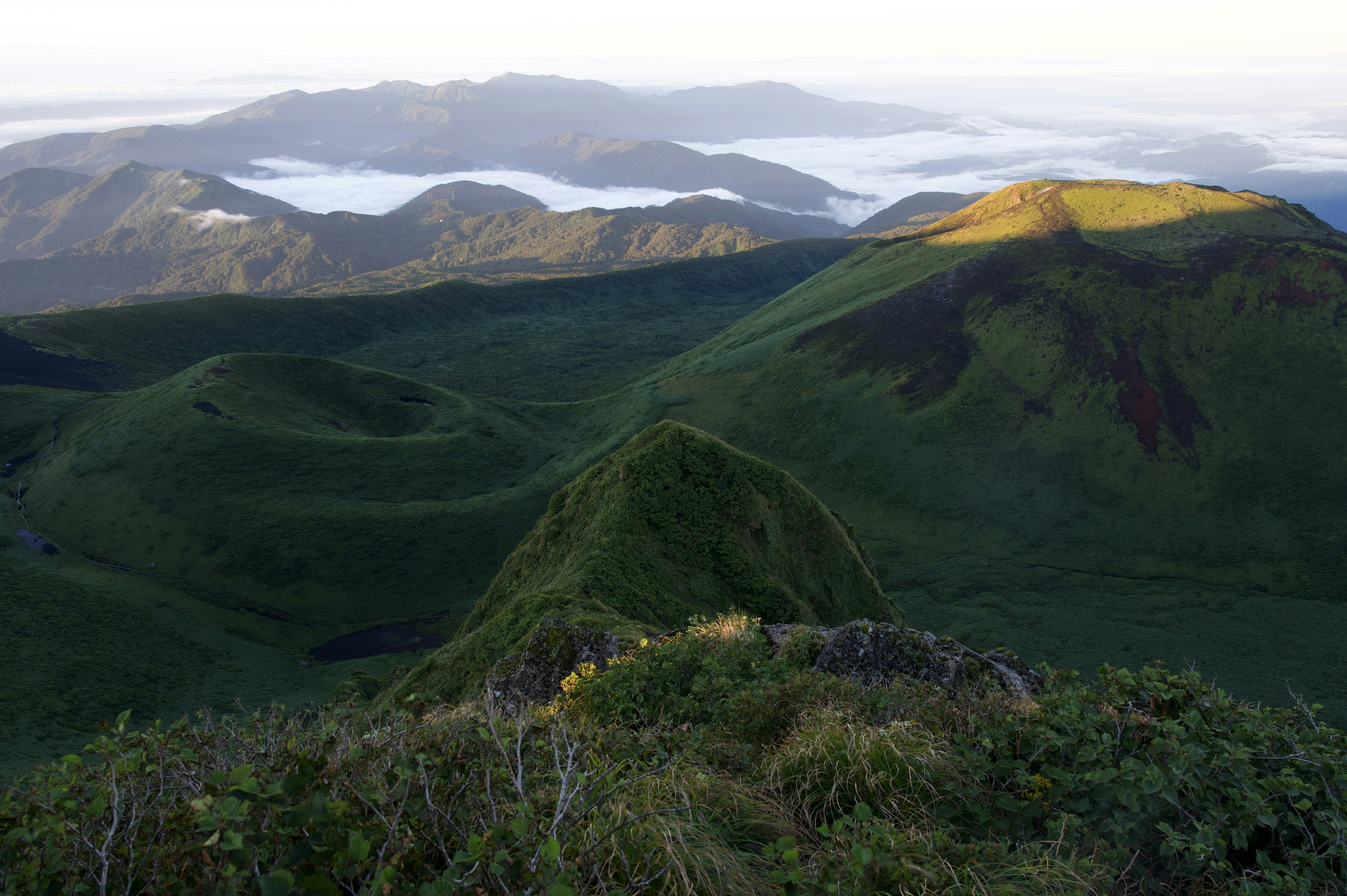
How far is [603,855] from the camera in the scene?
4512mm

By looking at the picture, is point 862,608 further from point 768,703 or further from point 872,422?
point 872,422

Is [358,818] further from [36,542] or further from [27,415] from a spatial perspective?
[27,415]

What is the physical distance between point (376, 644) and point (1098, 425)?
57.9 m

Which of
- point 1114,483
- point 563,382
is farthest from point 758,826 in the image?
point 563,382

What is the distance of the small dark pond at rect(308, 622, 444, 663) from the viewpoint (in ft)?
137

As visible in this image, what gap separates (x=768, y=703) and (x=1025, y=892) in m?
3.82

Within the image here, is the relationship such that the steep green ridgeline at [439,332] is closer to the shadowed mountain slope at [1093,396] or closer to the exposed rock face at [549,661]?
the shadowed mountain slope at [1093,396]

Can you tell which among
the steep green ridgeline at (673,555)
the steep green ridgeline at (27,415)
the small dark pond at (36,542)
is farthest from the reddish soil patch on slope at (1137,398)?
the steep green ridgeline at (27,415)

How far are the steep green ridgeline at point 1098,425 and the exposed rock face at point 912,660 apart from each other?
30.6 meters

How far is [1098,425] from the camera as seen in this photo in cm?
5756

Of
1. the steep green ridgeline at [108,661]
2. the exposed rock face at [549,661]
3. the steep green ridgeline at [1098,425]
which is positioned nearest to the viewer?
the exposed rock face at [549,661]

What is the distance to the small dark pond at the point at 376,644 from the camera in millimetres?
41906

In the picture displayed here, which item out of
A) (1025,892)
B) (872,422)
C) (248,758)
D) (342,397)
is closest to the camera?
(1025,892)

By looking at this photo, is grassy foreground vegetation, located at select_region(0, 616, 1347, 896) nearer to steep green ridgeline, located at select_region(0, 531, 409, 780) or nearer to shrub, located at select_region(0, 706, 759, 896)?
shrub, located at select_region(0, 706, 759, 896)
